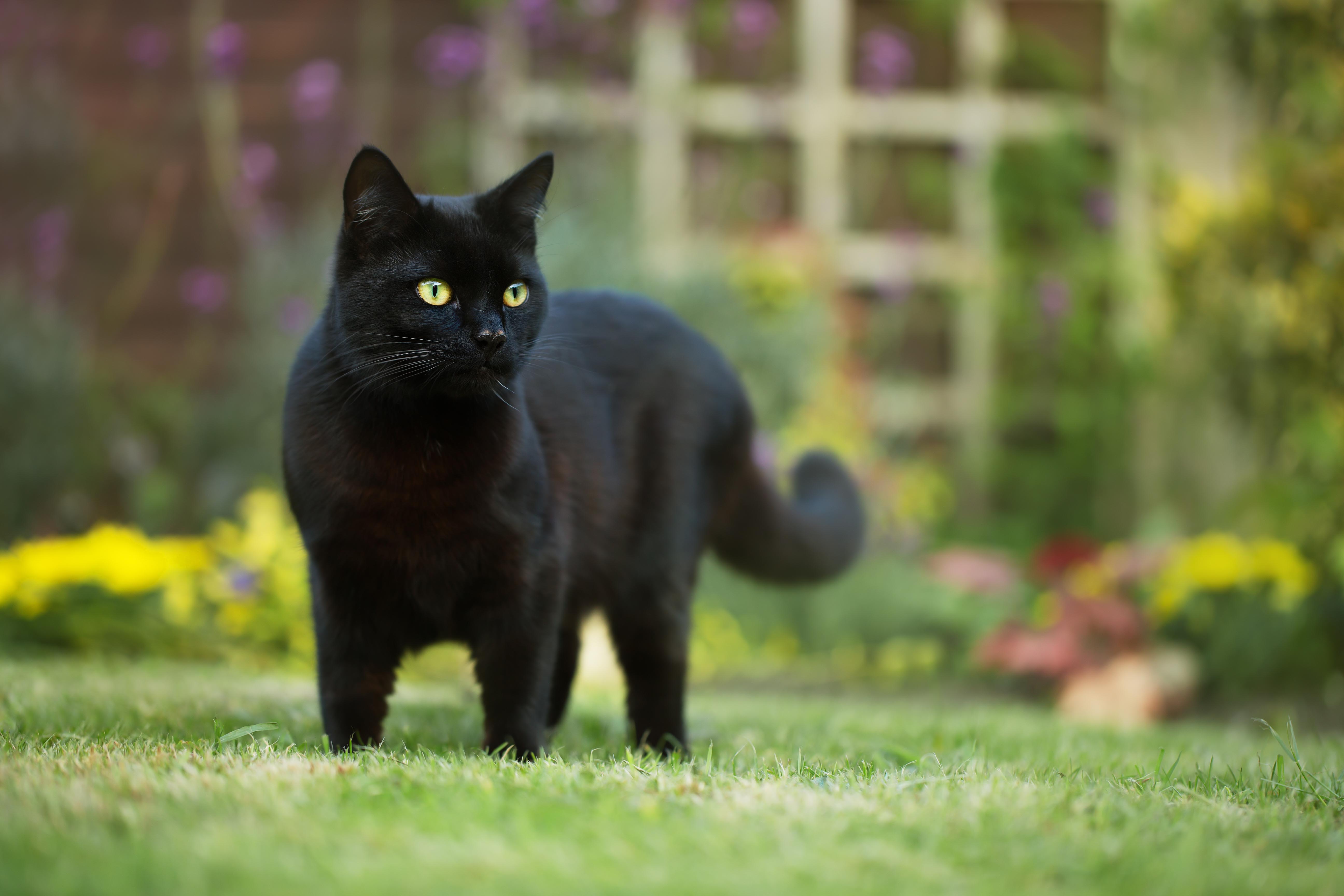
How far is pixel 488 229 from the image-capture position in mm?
2062

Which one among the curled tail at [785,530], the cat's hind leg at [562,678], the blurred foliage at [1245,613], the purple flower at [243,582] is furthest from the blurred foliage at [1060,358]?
the cat's hind leg at [562,678]

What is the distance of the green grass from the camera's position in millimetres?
1206

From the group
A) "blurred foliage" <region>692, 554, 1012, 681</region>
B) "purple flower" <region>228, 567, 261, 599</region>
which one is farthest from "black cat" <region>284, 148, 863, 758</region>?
"blurred foliage" <region>692, 554, 1012, 681</region>

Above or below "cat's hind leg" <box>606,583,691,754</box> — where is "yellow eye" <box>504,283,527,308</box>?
above

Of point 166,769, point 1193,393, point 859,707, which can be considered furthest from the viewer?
point 1193,393

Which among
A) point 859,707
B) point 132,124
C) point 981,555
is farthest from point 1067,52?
point 132,124

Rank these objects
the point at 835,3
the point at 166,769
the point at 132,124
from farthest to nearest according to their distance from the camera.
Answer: the point at 835,3
the point at 132,124
the point at 166,769

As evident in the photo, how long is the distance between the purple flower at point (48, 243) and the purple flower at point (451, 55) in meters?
1.87

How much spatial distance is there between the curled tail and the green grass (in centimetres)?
67

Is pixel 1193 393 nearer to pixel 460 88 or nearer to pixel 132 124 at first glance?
pixel 460 88

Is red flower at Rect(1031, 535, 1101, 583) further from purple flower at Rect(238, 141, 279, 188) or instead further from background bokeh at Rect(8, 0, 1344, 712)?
purple flower at Rect(238, 141, 279, 188)

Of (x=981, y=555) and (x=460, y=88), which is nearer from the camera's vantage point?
(x=981, y=555)

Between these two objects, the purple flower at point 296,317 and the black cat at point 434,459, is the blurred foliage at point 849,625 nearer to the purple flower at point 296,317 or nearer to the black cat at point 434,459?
the purple flower at point 296,317

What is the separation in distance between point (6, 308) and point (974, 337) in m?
4.72
